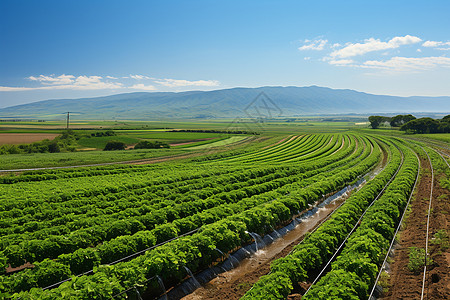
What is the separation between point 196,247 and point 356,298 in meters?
6.78

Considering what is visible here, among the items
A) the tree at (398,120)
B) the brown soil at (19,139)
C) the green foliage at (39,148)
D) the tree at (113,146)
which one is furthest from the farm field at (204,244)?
the tree at (398,120)

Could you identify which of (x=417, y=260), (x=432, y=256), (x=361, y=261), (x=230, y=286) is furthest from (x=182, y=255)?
(x=432, y=256)

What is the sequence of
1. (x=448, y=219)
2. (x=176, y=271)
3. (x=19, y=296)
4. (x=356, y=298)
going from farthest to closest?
(x=448, y=219)
(x=176, y=271)
(x=356, y=298)
(x=19, y=296)

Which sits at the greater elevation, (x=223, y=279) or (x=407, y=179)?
(x=407, y=179)

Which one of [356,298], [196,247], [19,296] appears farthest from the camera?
[196,247]

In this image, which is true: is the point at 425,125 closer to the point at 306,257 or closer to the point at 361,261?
the point at 361,261

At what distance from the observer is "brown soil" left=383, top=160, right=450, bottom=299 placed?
11.9m

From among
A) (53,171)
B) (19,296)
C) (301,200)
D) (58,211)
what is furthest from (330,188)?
(53,171)

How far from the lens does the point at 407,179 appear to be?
2909 cm

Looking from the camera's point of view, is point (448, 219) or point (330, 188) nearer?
point (448, 219)

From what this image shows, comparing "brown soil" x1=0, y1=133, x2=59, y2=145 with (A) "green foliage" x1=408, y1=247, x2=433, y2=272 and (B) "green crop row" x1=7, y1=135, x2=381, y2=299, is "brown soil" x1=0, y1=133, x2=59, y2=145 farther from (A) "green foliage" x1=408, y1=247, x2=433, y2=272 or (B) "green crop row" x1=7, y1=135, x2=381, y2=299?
(A) "green foliage" x1=408, y1=247, x2=433, y2=272

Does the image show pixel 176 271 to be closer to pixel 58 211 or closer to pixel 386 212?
pixel 58 211

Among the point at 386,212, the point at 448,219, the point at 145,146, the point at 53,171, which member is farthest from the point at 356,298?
the point at 145,146

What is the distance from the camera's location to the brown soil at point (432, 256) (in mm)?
11875
